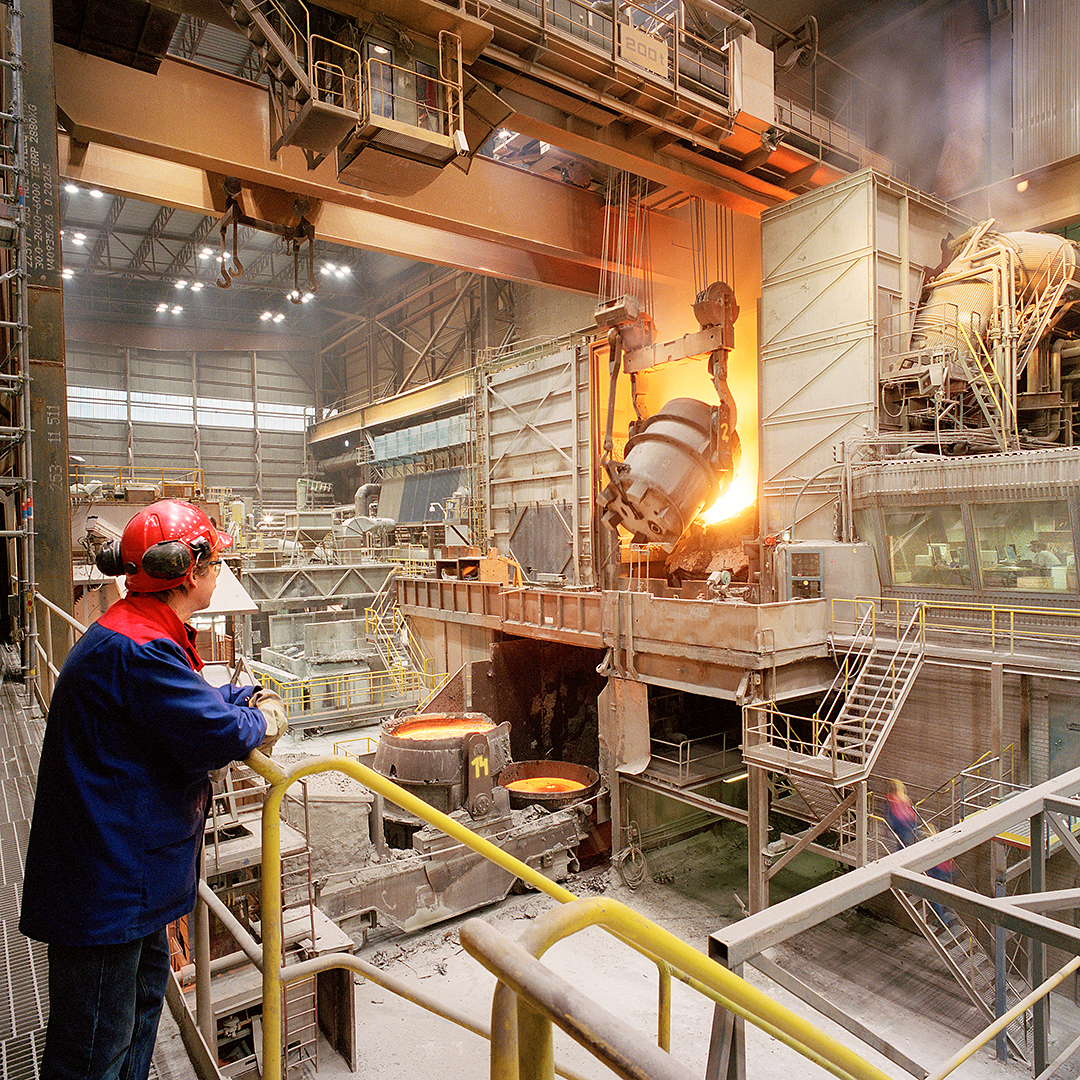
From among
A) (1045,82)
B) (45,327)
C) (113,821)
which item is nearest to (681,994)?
(113,821)

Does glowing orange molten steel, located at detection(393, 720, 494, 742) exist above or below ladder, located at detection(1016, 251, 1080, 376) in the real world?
below

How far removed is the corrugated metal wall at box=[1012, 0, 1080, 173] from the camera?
51.5ft

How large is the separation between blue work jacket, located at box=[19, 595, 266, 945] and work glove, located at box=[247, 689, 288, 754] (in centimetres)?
22

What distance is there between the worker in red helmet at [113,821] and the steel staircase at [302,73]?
32.7ft

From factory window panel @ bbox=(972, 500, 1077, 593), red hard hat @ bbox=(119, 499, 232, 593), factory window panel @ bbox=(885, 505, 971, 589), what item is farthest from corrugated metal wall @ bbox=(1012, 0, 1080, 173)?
red hard hat @ bbox=(119, 499, 232, 593)

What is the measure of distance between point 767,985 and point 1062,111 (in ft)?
62.2

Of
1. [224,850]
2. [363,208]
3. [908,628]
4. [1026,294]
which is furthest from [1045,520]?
[363,208]

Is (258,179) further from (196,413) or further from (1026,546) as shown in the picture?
(196,413)

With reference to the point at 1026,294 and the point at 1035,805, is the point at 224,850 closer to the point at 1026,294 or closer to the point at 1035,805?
the point at 1035,805

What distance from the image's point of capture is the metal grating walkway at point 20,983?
2453 millimetres

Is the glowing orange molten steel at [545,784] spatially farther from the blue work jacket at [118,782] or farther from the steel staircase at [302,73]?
the blue work jacket at [118,782]

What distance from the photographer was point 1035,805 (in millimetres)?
3119

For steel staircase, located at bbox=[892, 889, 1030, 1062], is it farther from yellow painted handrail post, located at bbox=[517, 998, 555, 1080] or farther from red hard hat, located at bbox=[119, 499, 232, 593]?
red hard hat, located at bbox=[119, 499, 232, 593]

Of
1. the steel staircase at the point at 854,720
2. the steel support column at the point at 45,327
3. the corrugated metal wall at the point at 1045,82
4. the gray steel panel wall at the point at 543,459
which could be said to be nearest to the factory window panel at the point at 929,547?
the steel staircase at the point at 854,720
